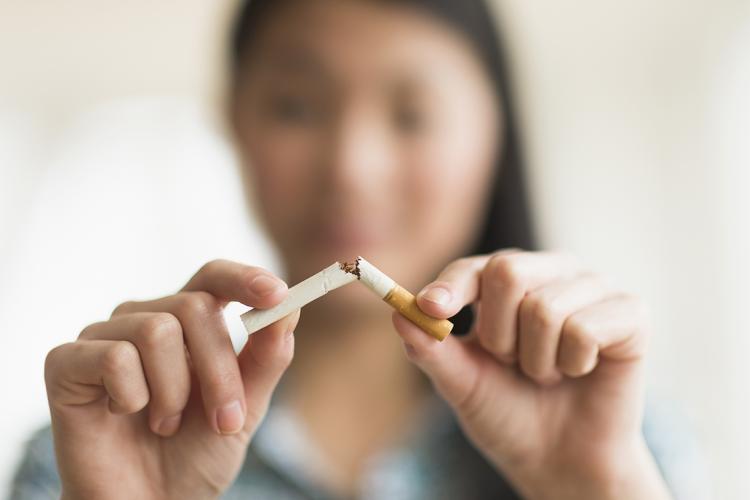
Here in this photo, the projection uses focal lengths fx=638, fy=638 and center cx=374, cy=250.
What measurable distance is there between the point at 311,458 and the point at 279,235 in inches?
17.1

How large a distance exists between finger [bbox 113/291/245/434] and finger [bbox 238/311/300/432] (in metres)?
0.03

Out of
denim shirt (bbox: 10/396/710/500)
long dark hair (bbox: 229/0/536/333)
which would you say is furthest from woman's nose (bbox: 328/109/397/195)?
denim shirt (bbox: 10/396/710/500)

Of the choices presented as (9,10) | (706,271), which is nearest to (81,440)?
(706,271)

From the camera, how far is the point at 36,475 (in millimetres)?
1047

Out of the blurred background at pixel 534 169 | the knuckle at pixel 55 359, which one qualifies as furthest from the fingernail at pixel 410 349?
the blurred background at pixel 534 169

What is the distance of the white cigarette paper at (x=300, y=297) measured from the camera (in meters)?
0.55

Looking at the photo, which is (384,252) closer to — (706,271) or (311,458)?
(311,458)

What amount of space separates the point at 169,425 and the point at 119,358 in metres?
0.12

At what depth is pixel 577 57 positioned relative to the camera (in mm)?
2334

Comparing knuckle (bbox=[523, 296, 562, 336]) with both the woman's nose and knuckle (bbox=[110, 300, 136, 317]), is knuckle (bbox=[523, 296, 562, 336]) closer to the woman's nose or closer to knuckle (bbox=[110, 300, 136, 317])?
knuckle (bbox=[110, 300, 136, 317])

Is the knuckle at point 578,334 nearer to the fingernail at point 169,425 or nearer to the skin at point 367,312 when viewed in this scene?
the skin at point 367,312

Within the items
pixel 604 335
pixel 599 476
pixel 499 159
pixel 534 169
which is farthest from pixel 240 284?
pixel 534 169

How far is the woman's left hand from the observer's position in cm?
64

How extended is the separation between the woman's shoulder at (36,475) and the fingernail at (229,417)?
1.91 feet
